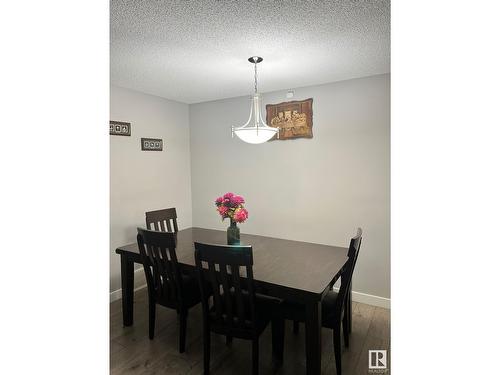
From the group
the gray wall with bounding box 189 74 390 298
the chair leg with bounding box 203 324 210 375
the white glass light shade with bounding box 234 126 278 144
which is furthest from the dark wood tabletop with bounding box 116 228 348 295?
the white glass light shade with bounding box 234 126 278 144

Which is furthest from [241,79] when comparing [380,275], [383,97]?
[380,275]

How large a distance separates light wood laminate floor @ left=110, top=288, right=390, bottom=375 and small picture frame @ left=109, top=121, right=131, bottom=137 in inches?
76.9

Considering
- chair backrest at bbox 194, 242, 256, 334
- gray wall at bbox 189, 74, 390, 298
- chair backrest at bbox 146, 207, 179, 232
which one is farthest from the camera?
chair backrest at bbox 146, 207, 179, 232

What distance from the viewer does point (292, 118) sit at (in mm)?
3266

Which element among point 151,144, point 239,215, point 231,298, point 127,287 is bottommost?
point 127,287

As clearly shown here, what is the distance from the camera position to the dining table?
1.62 m

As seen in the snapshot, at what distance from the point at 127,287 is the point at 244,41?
2.32 meters

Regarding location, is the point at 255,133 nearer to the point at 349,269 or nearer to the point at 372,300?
the point at 349,269

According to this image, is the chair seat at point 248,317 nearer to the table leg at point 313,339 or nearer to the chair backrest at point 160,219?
the table leg at point 313,339

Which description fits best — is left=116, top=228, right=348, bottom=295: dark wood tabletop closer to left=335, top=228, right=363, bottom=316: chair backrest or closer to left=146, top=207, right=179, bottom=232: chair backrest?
left=335, top=228, right=363, bottom=316: chair backrest

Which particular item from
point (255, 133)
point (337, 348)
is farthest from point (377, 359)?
point (255, 133)

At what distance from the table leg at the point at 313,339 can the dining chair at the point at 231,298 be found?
35 centimetres

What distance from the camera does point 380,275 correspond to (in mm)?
2934
